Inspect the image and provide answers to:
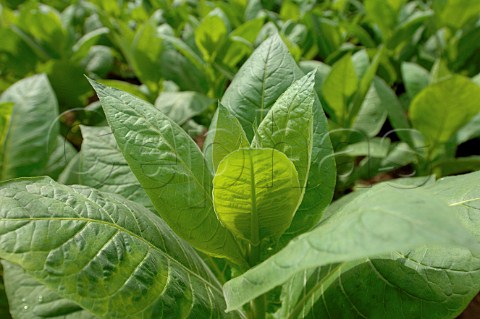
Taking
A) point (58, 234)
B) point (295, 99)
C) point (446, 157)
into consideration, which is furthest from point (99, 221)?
point (446, 157)

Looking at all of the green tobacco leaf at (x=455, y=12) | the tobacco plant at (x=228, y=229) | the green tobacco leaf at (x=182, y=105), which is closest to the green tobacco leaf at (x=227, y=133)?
the tobacco plant at (x=228, y=229)

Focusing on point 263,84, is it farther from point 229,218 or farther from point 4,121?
point 4,121

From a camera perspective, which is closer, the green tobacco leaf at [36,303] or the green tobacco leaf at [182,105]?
the green tobacco leaf at [36,303]

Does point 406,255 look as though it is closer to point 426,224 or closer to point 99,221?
point 426,224

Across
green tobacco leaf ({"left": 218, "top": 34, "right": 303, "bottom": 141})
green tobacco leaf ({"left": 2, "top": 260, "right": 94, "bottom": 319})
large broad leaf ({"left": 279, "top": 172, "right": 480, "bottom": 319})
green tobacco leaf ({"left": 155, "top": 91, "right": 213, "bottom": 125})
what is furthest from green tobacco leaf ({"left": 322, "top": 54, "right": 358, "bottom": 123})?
green tobacco leaf ({"left": 2, "top": 260, "right": 94, "bottom": 319})

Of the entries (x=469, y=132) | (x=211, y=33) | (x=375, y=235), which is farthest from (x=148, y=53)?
(x=375, y=235)

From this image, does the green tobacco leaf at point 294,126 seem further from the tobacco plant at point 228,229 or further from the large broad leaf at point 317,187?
the large broad leaf at point 317,187

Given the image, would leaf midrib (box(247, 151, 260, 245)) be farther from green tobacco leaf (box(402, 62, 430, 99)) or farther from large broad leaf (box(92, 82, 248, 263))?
→ green tobacco leaf (box(402, 62, 430, 99))
